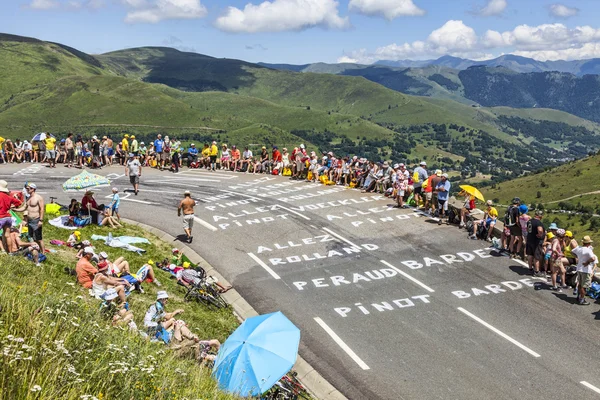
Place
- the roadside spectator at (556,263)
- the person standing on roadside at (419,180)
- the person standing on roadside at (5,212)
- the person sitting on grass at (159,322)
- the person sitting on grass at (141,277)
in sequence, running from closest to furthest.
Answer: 1. the person sitting on grass at (159,322)
2. the person standing on roadside at (5,212)
3. the person sitting on grass at (141,277)
4. the roadside spectator at (556,263)
5. the person standing on roadside at (419,180)

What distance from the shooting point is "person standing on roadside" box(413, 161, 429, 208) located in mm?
23547

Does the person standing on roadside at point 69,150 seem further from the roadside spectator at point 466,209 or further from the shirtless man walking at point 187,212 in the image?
the roadside spectator at point 466,209

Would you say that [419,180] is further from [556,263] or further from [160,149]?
[160,149]

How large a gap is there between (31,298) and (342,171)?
2326 cm

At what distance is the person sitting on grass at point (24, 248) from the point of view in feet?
43.8

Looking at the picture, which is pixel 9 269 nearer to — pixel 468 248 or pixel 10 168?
pixel 468 248

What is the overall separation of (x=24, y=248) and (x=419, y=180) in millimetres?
17113

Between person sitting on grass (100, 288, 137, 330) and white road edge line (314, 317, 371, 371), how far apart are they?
521cm

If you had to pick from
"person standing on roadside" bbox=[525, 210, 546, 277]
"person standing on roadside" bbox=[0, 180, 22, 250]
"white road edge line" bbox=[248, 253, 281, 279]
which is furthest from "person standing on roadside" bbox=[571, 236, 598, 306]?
"person standing on roadside" bbox=[0, 180, 22, 250]

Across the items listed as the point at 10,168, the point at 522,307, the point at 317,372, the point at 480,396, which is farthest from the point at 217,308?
the point at 10,168

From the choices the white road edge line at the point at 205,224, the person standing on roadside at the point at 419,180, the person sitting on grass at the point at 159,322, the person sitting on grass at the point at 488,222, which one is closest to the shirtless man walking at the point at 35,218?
the person sitting on grass at the point at 159,322

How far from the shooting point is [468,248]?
19.2 m

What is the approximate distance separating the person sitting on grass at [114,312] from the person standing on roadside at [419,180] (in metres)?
15.9

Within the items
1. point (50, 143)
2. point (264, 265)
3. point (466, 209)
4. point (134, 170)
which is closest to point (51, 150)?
point (50, 143)
